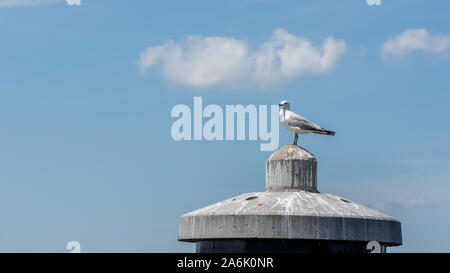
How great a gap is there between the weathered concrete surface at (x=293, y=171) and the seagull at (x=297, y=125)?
31.9 inches

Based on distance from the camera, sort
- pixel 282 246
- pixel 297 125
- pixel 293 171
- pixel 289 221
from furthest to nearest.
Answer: pixel 297 125 → pixel 293 171 → pixel 282 246 → pixel 289 221

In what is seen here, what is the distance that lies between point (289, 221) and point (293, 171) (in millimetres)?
2282

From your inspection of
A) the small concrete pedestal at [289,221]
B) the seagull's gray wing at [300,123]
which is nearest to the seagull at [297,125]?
the seagull's gray wing at [300,123]

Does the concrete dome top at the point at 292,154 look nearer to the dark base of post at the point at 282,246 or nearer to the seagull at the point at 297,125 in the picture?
the seagull at the point at 297,125

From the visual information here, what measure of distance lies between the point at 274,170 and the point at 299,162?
2.34 ft

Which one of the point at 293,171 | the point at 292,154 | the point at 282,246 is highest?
the point at 292,154

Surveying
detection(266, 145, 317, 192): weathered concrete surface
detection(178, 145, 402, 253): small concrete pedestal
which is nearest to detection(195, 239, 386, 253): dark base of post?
detection(178, 145, 402, 253): small concrete pedestal

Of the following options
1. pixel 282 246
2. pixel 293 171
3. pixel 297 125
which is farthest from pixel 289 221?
pixel 297 125

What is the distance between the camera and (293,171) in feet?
82.6

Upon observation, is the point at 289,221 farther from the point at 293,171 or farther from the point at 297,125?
the point at 297,125

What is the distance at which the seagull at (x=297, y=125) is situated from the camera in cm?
2595

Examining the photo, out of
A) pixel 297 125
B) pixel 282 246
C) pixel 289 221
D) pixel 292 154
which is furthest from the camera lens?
pixel 297 125

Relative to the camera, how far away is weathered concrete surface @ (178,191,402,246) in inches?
914
